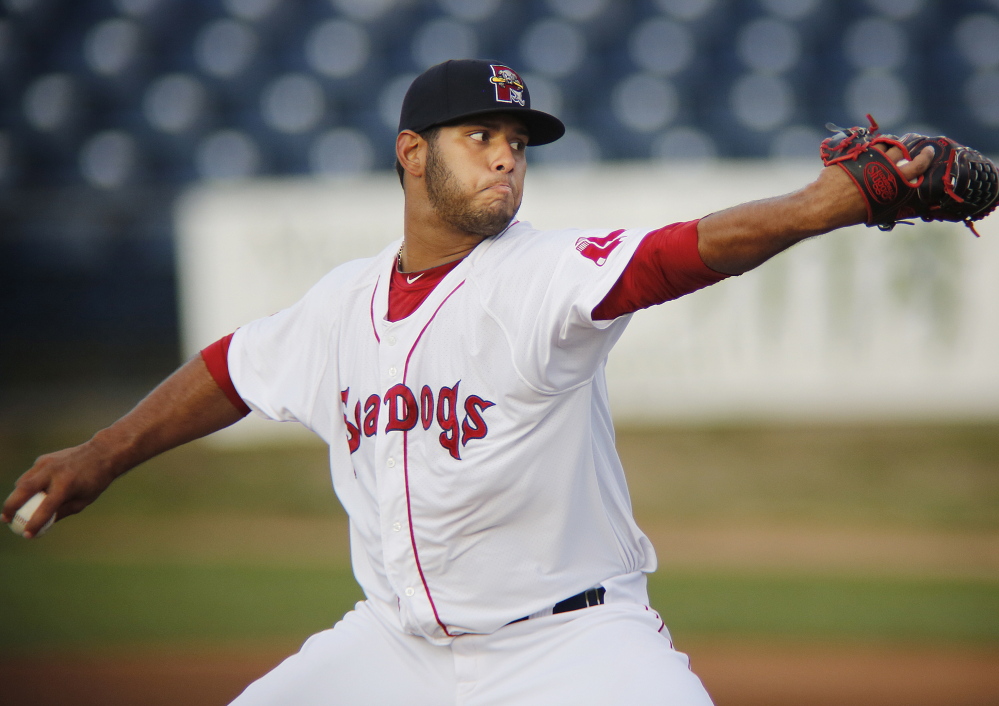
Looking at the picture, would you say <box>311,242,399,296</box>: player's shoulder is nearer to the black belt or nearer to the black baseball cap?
the black baseball cap

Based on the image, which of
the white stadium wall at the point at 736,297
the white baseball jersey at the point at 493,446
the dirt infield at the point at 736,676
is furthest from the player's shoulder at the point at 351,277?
the white stadium wall at the point at 736,297

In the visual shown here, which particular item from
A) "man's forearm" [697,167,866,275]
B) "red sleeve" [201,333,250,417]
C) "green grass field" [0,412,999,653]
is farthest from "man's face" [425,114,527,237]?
"green grass field" [0,412,999,653]

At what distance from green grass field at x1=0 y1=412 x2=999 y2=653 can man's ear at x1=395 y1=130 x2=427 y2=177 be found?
10.8ft

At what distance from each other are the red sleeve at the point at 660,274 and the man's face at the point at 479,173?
0.41m

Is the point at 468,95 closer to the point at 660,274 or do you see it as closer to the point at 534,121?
the point at 534,121

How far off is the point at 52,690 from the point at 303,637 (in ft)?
3.72

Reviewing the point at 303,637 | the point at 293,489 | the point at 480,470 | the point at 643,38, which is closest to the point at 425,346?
the point at 480,470

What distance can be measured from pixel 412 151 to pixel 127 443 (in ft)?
3.08

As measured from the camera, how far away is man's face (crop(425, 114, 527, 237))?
6.42 ft

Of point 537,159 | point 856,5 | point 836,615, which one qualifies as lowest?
point 836,615

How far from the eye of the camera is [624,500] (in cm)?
205

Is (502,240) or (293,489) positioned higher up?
(502,240)

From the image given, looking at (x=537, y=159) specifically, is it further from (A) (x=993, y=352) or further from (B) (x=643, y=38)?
(A) (x=993, y=352)

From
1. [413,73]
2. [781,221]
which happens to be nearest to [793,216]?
[781,221]
